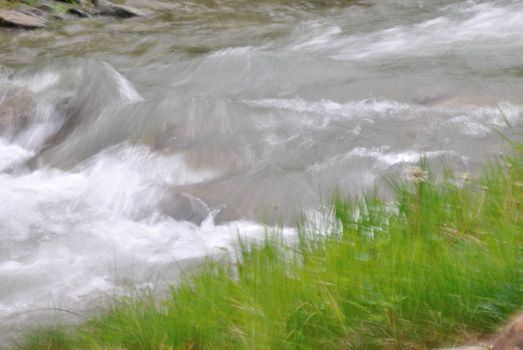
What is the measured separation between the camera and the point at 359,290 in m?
2.93

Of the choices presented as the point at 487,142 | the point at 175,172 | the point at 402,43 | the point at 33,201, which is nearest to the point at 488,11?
the point at 402,43

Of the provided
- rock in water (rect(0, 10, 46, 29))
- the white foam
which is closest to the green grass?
the white foam

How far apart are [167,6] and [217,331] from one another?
44.0 ft

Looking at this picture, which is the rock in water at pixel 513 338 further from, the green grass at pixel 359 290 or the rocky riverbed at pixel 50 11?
the rocky riverbed at pixel 50 11

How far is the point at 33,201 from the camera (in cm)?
672

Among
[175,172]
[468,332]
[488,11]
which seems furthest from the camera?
[488,11]

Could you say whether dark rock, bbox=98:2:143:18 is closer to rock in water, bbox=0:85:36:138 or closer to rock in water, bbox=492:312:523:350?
rock in water, bbox=0:85:36:138

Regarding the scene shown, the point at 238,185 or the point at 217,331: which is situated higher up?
the point at 217,331

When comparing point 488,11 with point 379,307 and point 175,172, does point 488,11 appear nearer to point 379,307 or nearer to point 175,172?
point 175,172

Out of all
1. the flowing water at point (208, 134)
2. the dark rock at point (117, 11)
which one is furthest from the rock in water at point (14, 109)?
the dark rock at point (117, 11)

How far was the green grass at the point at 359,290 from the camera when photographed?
2.79 metres

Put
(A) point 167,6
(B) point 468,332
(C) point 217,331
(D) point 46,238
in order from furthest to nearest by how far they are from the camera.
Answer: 1. (A) point 167,6
2. (D) point 46,238
3. (C) point 217,331
4. (B) point 468,332

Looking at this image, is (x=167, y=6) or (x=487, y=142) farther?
(x=167, y=6)

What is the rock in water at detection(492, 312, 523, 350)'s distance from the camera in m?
2.24
